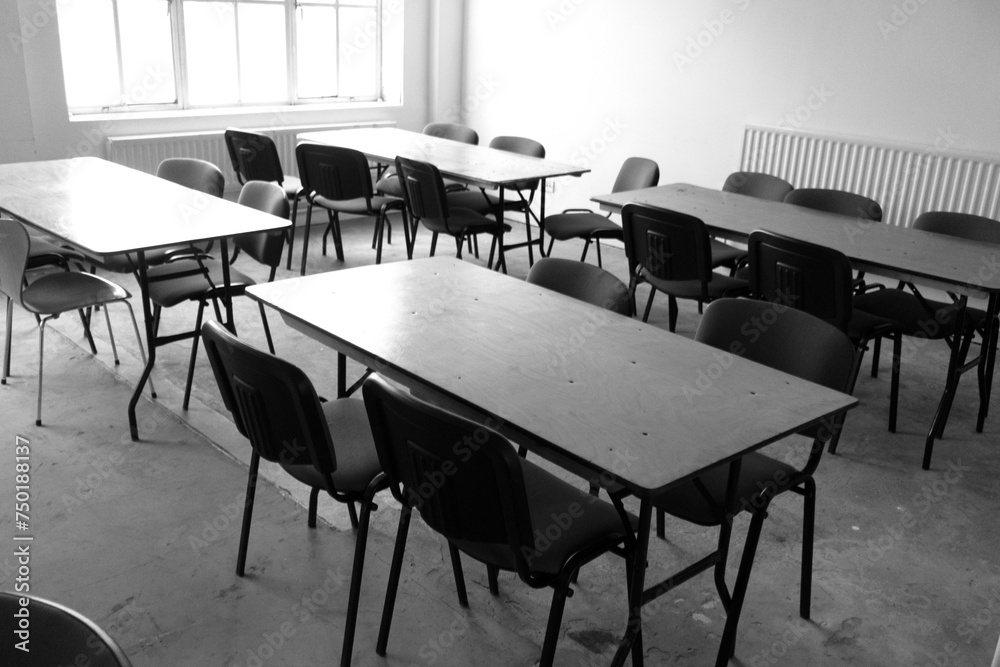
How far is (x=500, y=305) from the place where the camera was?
2.90m

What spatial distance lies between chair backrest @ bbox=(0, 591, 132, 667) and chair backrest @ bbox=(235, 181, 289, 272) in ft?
8.91

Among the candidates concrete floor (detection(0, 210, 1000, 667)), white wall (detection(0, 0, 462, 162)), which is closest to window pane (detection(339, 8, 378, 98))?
white wall (detection(0, 0, 462, 162))

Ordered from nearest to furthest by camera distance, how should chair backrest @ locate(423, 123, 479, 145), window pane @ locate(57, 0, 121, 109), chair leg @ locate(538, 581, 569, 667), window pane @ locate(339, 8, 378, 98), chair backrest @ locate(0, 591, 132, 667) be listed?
chair backrest @ locate(0, 591, 132, 667), chair leg @ locate(538, 581, 569, 667), window pane @ locate(57, 0, 121, 109), chair backrest @ locate(423, 123, 479, 145), window pane @ locate(339, 8, 378, 98)

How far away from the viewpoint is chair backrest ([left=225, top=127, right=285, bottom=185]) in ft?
18.6

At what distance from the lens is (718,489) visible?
233 centimetres

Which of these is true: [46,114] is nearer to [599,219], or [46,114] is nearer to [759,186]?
[599,219]

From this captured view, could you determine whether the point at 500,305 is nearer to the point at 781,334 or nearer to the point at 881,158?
the point at 781,334

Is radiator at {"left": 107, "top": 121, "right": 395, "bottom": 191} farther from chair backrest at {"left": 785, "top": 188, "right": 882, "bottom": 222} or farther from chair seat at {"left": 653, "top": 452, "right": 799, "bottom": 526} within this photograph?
chair seat at {"left": 653, "top": 452, "right": 799, "bottom": 526}

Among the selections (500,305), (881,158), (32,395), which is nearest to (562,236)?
(881,158)

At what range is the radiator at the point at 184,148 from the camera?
19.9 feet

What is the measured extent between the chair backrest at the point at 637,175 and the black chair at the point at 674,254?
Result: 1257mm

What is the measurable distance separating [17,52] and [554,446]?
498 centimetres

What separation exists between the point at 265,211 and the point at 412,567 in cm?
201

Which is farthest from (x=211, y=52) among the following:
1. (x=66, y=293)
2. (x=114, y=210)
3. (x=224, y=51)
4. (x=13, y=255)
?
(x=13, y=255)
